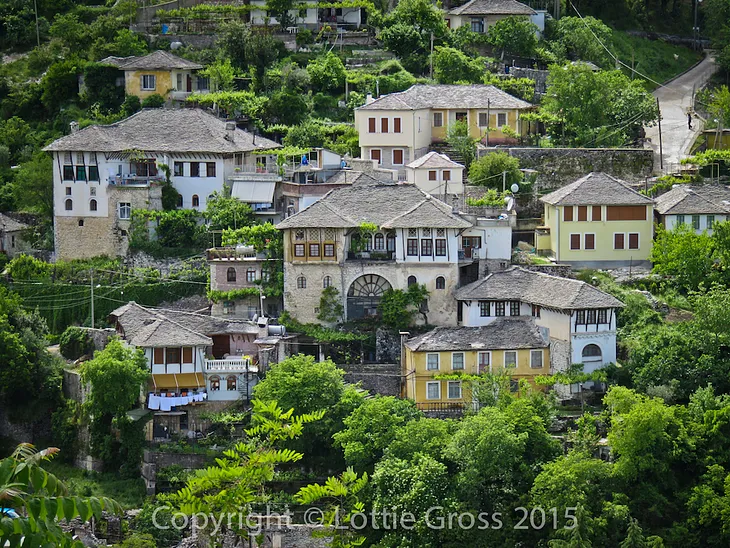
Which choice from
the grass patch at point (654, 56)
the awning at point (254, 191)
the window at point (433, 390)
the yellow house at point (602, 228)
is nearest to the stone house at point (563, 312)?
the window at point (433, 390)

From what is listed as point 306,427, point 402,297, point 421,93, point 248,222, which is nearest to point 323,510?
point 306,427

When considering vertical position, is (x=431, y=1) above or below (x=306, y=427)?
above

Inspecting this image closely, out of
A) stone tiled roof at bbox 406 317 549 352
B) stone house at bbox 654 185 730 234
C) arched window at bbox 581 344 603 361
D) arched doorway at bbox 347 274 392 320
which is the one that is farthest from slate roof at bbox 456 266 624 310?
stone house at bbox 654 185 730 234

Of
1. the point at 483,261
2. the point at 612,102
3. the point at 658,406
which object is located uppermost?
the point at 612,102

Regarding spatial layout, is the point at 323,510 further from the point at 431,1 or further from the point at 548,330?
the point at 431,1

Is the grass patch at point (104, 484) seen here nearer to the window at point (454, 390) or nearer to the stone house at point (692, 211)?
the window at point (454, 390)

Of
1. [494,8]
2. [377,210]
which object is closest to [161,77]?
[494,8]

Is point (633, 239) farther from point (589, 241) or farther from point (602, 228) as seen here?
point (589, 241)
